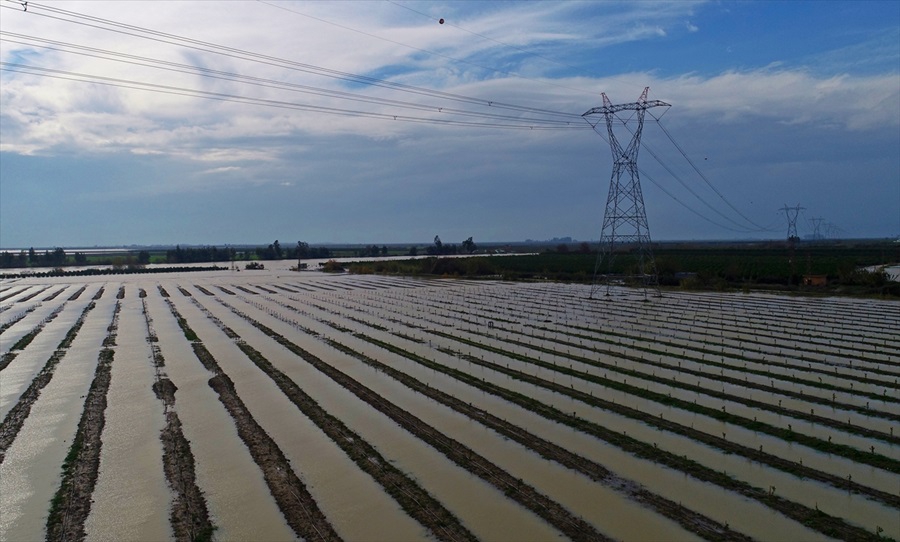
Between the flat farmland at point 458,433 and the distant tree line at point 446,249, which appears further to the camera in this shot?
the distant tree line at point 446,249

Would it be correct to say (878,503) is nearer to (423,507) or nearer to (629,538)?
(629,538)

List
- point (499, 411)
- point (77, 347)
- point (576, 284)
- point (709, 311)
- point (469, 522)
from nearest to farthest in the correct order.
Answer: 1. point (469, 522)
2. point (499, 411)
3. point (77, 347)
4. point (709, 311)
5. point (576, 284)

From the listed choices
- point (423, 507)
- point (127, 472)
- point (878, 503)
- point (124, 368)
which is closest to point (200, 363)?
point (124, 368)

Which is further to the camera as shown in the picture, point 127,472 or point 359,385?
point 359,385

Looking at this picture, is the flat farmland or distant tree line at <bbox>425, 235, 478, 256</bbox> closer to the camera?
the flat farmland

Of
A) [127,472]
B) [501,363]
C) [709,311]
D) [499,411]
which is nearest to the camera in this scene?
[127,472]

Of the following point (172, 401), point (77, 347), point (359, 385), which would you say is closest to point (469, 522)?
point (359, 385)

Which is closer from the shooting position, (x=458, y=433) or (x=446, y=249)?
(x=458, y=433)
